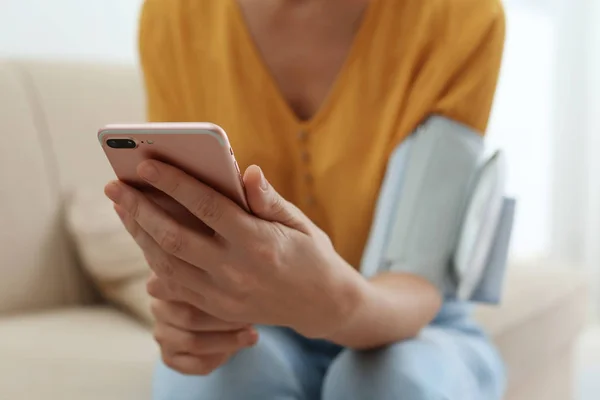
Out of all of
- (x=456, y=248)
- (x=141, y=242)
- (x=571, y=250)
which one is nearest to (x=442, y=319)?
(x=456, y=248)

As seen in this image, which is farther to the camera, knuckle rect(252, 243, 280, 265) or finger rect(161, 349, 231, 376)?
finger rect(161, 349, 231, 376)

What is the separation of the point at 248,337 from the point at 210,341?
0.11 feet

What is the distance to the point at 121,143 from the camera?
→ 490 millimetres

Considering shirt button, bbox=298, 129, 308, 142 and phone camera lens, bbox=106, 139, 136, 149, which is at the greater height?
phone camera lens, bbox=106, 139, 136, 149

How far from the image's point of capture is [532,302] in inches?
46.5

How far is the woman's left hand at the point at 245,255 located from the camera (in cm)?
49

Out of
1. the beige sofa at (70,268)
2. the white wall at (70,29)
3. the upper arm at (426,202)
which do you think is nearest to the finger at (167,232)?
the upper arm at (426,202)

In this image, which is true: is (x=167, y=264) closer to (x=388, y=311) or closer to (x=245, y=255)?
(x=245, y=255)

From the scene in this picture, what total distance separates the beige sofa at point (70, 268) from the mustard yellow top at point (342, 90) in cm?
34

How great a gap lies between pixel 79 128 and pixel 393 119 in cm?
70

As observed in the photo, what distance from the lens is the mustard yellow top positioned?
2.48 feet

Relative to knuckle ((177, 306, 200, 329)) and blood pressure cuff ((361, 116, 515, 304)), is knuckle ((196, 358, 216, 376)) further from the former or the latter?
Answer: blood pressure cuff ((361, 116, 515, 304))

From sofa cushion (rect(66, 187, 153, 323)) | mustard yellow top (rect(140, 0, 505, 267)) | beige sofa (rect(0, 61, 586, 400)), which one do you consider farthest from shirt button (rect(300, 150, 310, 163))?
sofa cushion (rect(66, 187, 153, 323))

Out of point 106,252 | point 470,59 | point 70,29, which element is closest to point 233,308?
point 470,59
